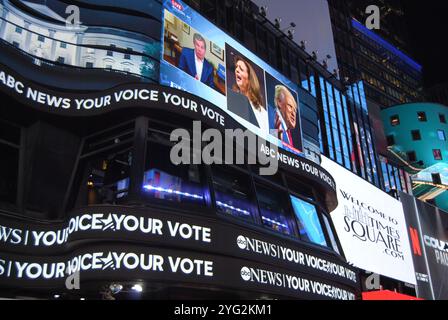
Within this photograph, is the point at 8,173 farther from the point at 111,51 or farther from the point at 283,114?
the point at 283,114

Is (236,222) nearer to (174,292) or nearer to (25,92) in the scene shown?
(174,292)

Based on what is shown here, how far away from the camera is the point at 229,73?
20.2 m

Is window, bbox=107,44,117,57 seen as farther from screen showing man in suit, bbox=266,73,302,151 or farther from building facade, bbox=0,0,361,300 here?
screen showing man in suit, bbox=266,73,302,151

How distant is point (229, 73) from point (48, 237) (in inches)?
467

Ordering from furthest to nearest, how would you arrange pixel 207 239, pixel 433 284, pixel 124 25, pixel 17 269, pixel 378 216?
pixel 433 284 < pixel 378 216 < pixel 124 25 < pixel 207 239 < pixel 17 269

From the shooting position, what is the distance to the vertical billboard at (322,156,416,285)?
2356 cm

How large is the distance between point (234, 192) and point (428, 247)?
21.8m

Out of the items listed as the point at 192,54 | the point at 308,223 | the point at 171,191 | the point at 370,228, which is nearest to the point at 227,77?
the point at 192,54

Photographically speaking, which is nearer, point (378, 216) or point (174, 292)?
point (174, 292)

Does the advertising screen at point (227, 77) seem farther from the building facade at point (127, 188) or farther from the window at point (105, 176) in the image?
the window at point (105, 176)

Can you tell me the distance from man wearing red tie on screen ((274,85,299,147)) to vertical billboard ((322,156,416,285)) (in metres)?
3.18

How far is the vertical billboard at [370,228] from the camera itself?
23.6 meters

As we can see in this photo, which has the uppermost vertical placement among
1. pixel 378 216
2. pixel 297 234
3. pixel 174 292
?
pixel 378 216

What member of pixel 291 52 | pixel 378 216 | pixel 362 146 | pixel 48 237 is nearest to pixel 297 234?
pixel 48 237
